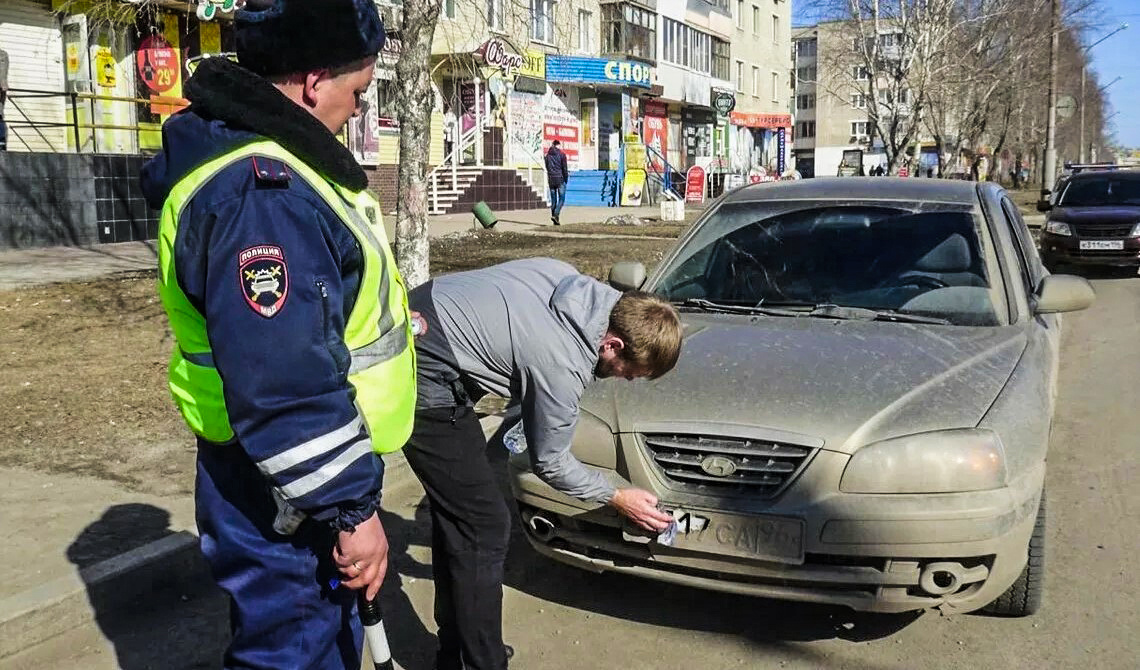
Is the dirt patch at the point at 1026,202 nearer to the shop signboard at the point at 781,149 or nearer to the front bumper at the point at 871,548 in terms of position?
the shop signboard at the point at 781,149

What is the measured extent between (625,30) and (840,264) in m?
33.5

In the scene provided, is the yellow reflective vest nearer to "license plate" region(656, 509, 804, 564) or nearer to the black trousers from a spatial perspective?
the black trousers

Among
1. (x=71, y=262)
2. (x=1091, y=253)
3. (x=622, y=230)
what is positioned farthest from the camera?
(x=622, y=230)

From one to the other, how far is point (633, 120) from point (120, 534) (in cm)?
3421

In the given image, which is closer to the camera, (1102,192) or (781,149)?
(1102,192)

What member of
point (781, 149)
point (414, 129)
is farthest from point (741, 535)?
point (781, 149)

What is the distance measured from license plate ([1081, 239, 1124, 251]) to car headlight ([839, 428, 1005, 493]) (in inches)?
518

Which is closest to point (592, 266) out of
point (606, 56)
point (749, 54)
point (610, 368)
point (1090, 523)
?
point (1090, 523)

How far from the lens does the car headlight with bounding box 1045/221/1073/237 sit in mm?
15031

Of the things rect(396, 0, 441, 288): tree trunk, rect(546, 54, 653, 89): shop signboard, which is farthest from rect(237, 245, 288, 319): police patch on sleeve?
rect(546, 54, 653, 89): shop signboard

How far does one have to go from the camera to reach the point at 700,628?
147 inches

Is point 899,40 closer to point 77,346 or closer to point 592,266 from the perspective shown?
point 592,266

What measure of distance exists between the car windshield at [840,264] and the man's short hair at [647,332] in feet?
5.98

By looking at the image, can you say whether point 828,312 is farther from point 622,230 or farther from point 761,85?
point 761,85
